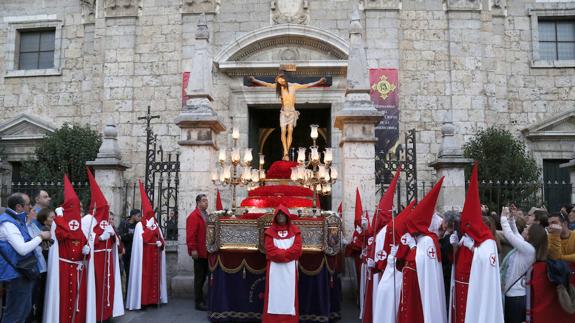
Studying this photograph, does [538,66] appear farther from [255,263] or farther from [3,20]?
[3,20]

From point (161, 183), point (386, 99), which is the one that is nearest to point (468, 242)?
point (161, 183)

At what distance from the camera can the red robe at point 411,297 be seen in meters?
5.82

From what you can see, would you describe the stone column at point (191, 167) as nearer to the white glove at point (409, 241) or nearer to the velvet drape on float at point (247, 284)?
the velvet drape on float at point (247, 284)

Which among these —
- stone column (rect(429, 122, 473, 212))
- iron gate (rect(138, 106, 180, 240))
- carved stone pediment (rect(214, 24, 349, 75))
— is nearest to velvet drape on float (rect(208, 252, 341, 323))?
iron gate (rect(138, 106, 180, 240))

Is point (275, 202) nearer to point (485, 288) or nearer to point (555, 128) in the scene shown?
point (485, 288)

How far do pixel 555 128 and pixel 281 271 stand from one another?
11612 mm

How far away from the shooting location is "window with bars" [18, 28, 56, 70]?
17.1m

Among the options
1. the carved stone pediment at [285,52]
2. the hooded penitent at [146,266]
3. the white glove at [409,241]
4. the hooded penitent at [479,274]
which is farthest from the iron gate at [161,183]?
the hooded penitent at [479,274]

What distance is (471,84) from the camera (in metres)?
14.7

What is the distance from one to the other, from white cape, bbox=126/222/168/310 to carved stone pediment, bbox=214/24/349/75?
7.14 meters

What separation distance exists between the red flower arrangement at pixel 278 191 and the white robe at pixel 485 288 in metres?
3.30

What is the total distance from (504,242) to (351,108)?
11.8 ft

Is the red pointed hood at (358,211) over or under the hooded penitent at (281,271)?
over

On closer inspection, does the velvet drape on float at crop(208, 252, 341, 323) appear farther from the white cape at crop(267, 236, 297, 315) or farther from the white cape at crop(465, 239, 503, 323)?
the white cape at crop(465, 239, 503, 323)
